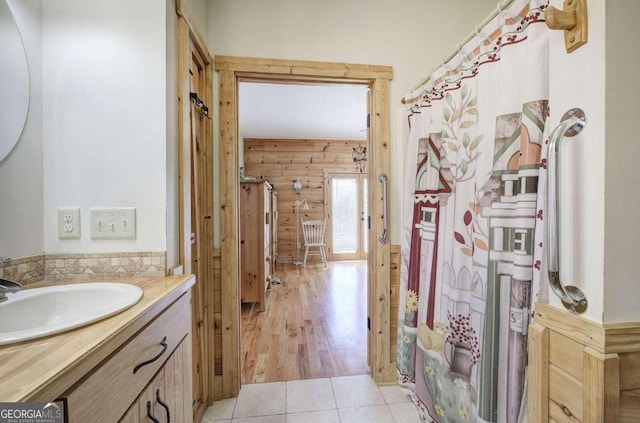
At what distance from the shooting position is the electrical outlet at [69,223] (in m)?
1.00

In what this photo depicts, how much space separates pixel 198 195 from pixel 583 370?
163cm

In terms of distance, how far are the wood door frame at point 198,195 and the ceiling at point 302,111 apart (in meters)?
1.17

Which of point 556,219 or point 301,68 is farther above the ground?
point 301,68

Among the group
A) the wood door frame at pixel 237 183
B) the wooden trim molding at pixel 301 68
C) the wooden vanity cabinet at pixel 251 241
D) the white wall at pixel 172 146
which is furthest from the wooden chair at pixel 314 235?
→ the white wall at pixel 172 146

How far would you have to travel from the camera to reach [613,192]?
0.56 meters

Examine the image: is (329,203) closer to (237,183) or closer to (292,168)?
(292,168)

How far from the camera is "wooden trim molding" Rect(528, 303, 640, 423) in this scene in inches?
21.4

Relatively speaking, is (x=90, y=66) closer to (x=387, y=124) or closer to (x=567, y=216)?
(x=387, y=124)

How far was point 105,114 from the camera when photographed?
3.35 feet

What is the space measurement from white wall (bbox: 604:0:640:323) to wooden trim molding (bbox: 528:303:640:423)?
54 mm

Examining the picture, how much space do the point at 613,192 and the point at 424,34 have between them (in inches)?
66.3

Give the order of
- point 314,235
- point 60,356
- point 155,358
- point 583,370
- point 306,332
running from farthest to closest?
point 314,235 → point 306,332 → point 155,358 → point 583,370 → point 60,356

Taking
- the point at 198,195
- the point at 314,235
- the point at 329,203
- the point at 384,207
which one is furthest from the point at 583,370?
the point at 329,203

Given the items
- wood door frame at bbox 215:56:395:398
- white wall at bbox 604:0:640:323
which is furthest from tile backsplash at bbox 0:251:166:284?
white wall at bbox 604:0:640:323
